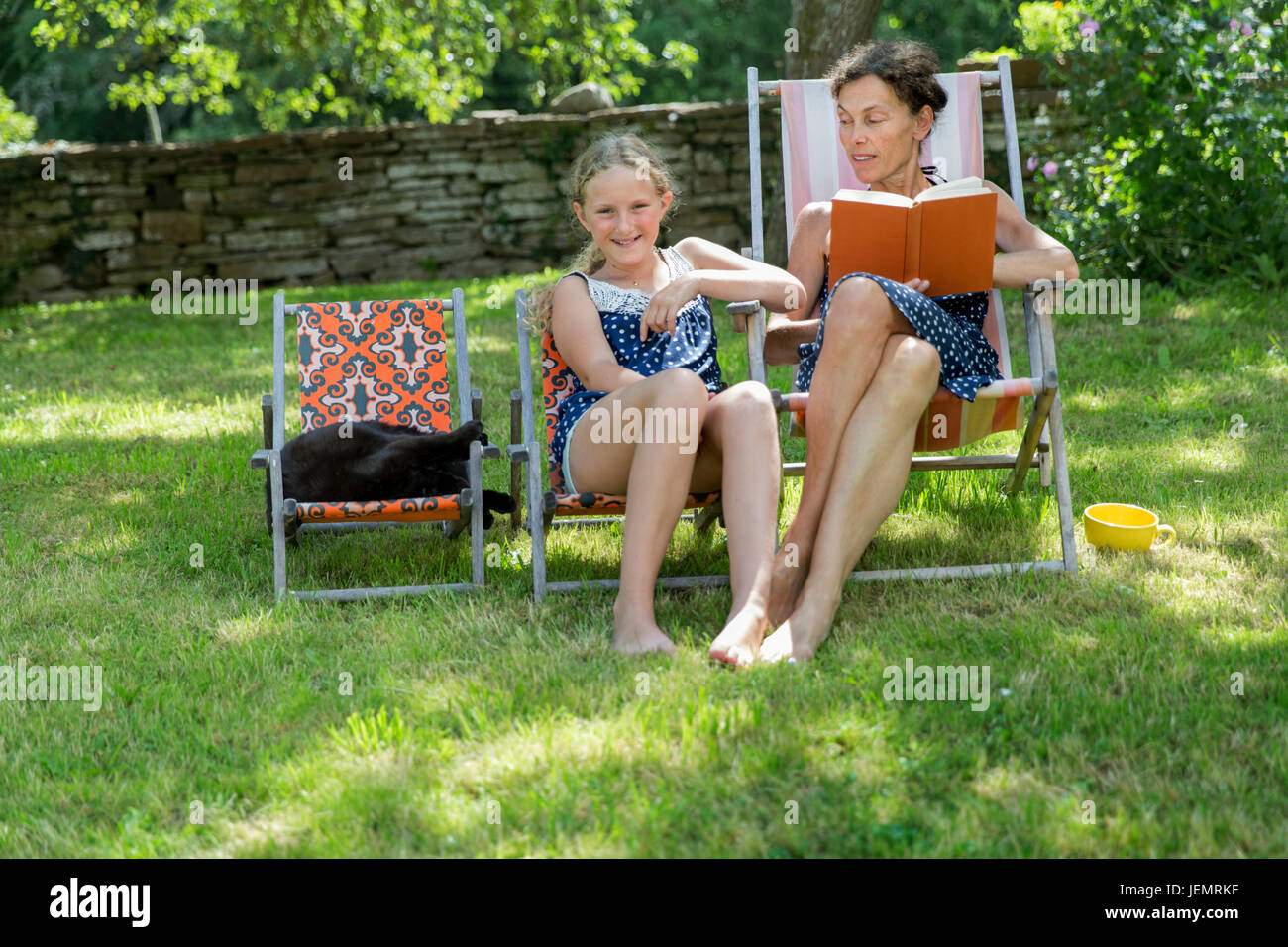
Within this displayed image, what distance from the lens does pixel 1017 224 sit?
3203 mm

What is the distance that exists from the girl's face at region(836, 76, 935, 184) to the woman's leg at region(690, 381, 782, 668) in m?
0.81

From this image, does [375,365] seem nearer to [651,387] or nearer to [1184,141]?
[651,387]

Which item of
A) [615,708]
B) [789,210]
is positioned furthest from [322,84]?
[615,708]

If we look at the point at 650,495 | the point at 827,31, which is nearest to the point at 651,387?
the point at 650,495

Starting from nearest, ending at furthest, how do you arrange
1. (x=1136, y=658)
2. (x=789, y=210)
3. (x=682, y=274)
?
(x=1136, y=658)
(x=682, y=274)
(x=789, y=210)

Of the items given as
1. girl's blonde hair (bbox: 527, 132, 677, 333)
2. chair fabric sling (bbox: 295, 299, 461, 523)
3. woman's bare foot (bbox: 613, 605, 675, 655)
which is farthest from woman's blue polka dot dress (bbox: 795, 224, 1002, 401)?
chair fabric sling (bbox: 295, 299, 461, 523)

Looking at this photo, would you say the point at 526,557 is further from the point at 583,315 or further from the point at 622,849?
the point at 622,849

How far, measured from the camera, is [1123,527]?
3.09 metres

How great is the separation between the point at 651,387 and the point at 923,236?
79cm

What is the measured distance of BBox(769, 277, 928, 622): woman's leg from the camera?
2.72 meters

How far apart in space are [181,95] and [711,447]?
9612 mm

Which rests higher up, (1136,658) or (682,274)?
(682,274)

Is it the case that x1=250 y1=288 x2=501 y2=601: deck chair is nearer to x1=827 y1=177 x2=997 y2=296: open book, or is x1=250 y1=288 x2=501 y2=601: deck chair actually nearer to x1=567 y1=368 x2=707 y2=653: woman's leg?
x1=567 y1=368 x2=707 y2=653: woman's leg

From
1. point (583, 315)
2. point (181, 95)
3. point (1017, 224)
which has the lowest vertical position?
point (583, 315)
